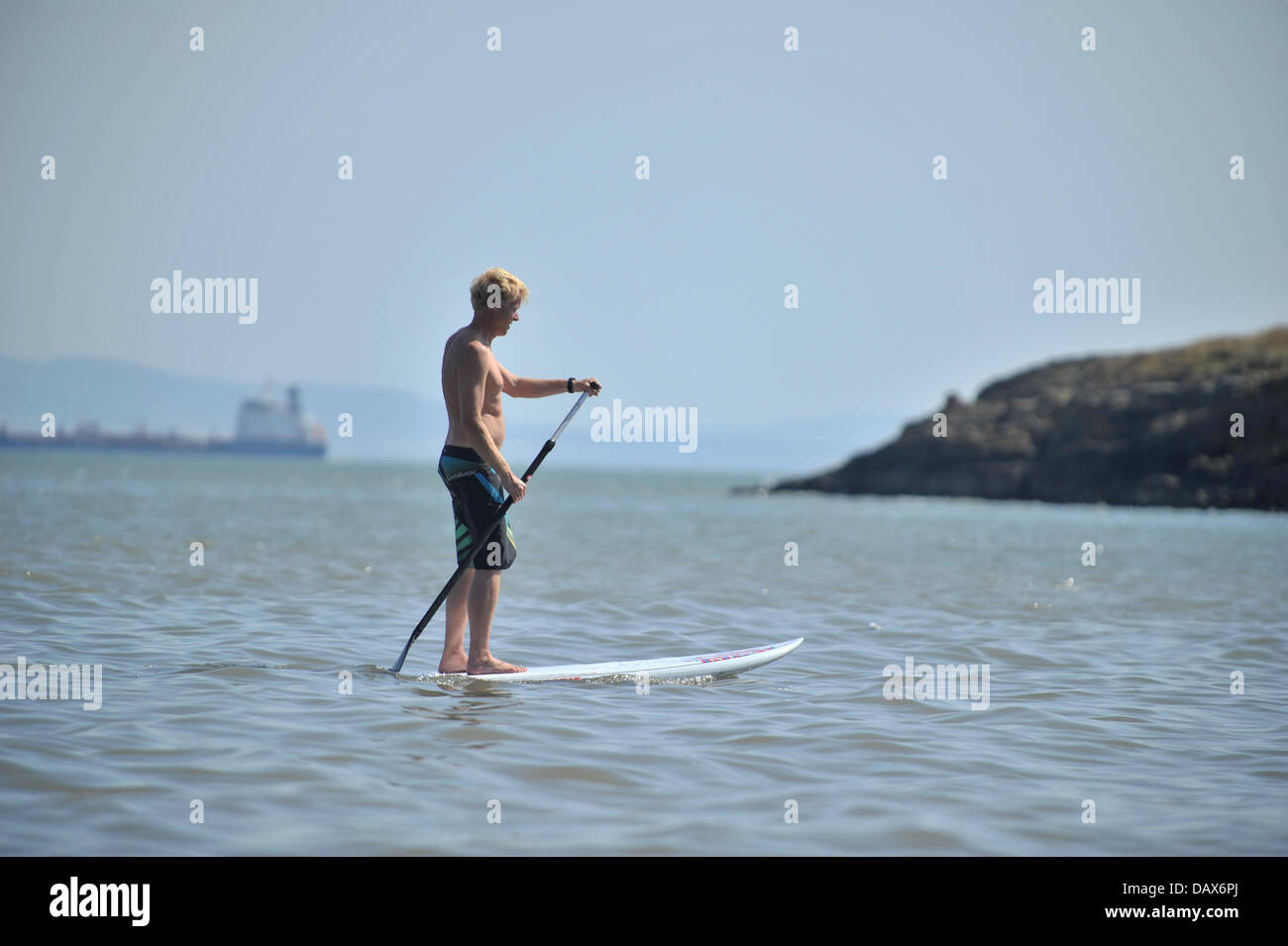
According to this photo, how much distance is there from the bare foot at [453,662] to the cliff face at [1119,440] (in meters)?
47.2

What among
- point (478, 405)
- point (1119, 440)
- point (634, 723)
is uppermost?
point (1119, 440)

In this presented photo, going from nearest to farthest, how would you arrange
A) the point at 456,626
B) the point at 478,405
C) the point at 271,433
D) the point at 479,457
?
1. the point at 478,405
2. the point at 479,457
3. the point at 456,626
4. the point at 271,433

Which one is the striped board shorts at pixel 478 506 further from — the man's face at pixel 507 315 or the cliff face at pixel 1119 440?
the cliff face at pixel 1119 440

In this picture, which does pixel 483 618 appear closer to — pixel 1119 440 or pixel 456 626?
pixel 456 626

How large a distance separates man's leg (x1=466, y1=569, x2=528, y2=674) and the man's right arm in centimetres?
53

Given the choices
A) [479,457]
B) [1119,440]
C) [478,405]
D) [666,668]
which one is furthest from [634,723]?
[1119,440]

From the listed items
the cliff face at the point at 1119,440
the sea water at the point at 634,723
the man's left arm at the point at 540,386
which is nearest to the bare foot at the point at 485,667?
the sea water at the point at 634,723

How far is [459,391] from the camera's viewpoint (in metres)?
6.30

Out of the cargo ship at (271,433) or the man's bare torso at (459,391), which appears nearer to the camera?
the man's bare torso at (459,391)

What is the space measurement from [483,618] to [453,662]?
0.41 metres

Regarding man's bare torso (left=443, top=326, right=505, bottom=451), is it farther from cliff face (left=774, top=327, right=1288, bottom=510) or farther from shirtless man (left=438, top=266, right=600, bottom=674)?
cliff face (left=774, top=327, right=1288, bottom=510)

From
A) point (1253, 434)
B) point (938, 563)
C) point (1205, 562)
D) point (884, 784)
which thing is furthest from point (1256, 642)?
point (1253, 434)

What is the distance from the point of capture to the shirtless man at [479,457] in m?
6.24
